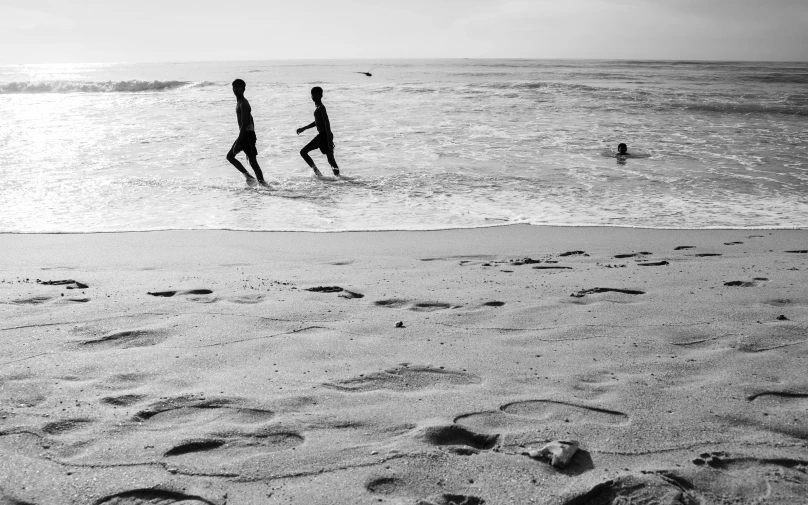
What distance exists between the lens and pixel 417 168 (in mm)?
10281

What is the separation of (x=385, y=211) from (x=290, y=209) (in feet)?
3.96

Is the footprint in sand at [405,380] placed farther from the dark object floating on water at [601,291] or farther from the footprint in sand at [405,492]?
the dark object floating on water at [601,291]

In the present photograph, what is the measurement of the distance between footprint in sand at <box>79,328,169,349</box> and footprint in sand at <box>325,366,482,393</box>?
1111 mm

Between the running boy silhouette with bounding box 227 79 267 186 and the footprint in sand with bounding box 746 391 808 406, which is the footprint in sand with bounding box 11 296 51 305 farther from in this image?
the running boy silhouette with bounding box 227 79 267 186

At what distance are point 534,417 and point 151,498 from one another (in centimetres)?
140

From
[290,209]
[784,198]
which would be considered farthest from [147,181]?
[784,198]

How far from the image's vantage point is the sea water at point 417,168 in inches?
284

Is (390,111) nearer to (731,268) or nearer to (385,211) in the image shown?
(385,211)

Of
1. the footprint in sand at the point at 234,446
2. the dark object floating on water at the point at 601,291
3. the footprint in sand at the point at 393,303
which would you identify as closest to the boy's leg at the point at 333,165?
the footprint in sand at the point at 393,303

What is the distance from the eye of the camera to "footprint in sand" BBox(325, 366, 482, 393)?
2.70 meters

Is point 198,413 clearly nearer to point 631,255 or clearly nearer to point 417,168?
point 631,255

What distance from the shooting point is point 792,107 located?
2073cm

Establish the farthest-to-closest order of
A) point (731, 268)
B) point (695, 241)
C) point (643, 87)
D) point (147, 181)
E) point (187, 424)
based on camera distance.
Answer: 1. point (643, 87)
2. point (147, 181)
3. point (695, 241)
4. point (731, 268)
5. point (187, 424)

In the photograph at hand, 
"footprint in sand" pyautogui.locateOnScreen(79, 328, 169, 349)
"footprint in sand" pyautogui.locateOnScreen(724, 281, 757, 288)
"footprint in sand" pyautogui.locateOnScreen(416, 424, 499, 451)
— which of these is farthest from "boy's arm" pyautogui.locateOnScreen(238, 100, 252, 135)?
"footprint in sand" pyautogui.locateOnScreen(416, 424, 499, 451)
